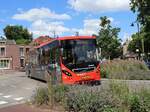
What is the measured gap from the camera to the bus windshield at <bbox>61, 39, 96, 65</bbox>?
71.8ft

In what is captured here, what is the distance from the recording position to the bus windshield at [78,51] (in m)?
21.9

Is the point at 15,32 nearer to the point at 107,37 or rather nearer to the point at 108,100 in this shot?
the point at 107,37

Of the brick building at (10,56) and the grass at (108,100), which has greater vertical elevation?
the brick building at (10,56)

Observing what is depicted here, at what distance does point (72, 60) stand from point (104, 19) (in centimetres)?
4787

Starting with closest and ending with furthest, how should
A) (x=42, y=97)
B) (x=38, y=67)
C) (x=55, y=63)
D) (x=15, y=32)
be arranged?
(x=42, y=97) → (x=55, y=63) → (x=38, y=67) → (x=15, y=32)

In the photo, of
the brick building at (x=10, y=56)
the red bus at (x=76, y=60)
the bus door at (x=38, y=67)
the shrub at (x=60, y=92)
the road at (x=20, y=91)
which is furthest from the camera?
the brick building at (x=10, y=56)

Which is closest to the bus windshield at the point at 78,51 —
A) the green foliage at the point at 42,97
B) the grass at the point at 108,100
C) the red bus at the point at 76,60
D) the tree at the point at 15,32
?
the red bus at the point at 76,60

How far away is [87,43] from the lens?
2245 centimetres

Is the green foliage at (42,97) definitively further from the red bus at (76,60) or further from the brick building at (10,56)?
the brick building at (10,56)

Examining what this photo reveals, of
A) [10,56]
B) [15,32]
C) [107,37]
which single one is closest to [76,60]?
[107,37]

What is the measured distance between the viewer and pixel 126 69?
31312 mm

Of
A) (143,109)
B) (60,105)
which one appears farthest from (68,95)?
(143,109)

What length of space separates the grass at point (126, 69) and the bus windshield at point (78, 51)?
5.16 m

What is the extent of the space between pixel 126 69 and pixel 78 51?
10257 millimetres
